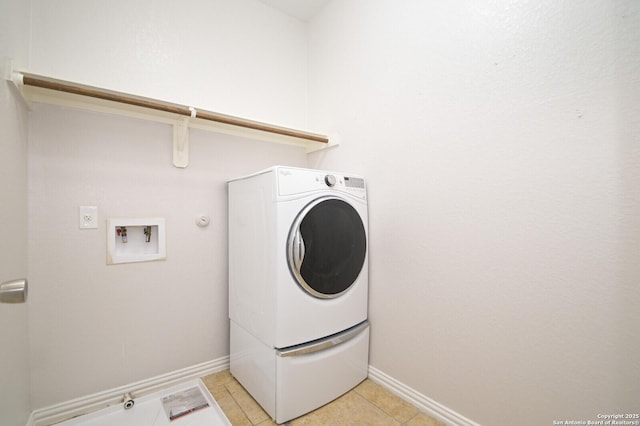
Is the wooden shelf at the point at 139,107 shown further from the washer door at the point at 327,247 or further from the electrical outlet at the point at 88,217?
the washer door at the point at 327,247

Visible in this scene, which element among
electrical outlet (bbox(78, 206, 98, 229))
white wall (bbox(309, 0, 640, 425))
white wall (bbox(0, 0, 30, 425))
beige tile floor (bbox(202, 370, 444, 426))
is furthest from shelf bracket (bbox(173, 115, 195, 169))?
beige tile floor (bbox(202, 370, 444, 426))

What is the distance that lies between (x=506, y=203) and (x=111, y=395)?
2142 mm

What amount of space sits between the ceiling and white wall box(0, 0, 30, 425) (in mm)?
1436

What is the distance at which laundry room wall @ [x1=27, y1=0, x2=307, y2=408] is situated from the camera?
4.17ft

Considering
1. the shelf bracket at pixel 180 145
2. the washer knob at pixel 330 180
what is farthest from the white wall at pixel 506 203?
the shelf bracket at pixel 180 145

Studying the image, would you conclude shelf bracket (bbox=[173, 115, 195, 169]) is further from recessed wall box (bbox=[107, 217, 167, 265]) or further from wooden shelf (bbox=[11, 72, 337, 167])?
recessed wall box (bbox=[107, 217, 167, 265])

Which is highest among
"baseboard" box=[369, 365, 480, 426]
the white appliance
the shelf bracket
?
the shelf bracket

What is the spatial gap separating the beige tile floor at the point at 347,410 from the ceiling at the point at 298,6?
2.65 m

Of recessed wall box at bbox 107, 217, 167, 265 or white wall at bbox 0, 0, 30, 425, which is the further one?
recessed wall box at bbox 107, 217, 167, 265

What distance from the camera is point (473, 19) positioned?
1.18 meters

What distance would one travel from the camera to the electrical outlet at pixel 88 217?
133 centimetres

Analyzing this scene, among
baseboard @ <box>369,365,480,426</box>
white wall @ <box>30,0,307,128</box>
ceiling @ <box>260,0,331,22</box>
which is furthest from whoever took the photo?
ceiling @ <box>260,0,331,22</box>

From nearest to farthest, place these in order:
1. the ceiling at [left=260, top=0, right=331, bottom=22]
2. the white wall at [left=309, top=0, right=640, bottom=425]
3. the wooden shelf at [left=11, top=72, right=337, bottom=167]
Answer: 1. the white wall at [left=309, top=0, right=640, bottom=425]
2. the wooden shelf at [left=11, top=72, right=337, bottom=167]
3. the ceiling at [left=260, top=0, right=331, bottom=22]

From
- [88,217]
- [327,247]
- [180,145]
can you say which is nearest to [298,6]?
[180,145]
